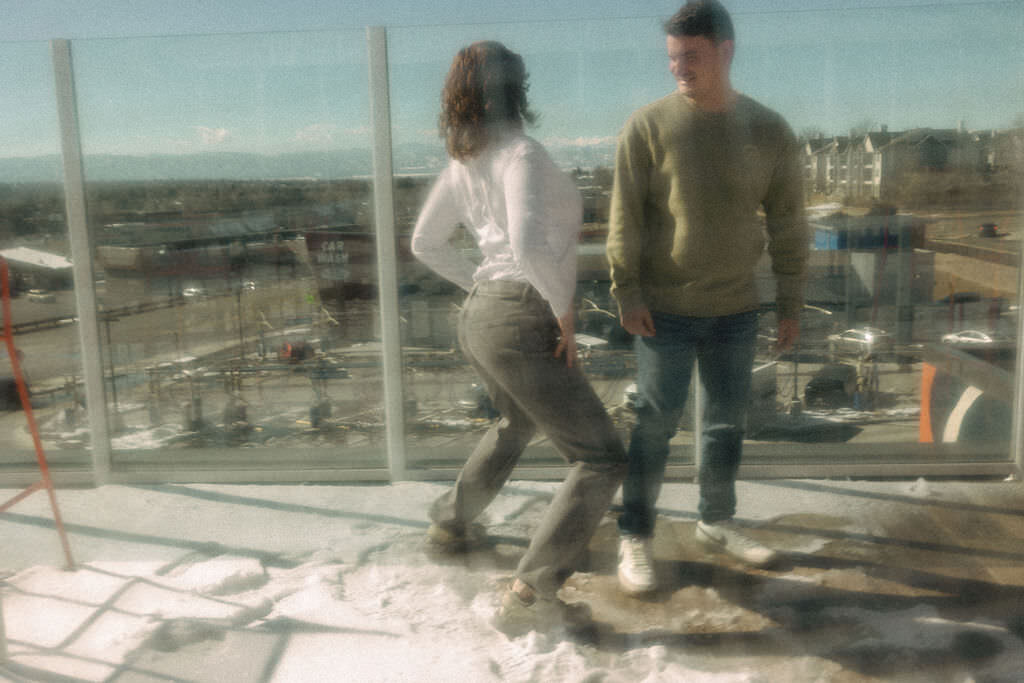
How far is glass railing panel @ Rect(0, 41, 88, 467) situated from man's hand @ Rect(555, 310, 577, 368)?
1.76m

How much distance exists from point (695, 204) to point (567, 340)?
466 millimetres

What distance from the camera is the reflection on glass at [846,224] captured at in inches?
99.4

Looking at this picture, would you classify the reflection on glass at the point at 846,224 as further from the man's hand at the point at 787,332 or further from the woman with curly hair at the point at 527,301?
the woman with curly hair at the point at 527,301

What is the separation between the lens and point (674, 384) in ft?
7.20

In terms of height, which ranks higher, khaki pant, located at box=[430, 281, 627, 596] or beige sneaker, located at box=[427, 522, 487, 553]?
khaki pant, located at box=[430, 281, 627, 596]

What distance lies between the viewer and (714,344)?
2215 mm

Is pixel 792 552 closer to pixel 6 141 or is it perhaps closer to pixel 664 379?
pixel 664 379

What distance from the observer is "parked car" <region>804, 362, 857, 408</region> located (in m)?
2.79

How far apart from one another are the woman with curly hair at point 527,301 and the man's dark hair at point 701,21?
43 centimetres

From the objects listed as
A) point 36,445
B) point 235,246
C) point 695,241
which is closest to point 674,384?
point 695,241

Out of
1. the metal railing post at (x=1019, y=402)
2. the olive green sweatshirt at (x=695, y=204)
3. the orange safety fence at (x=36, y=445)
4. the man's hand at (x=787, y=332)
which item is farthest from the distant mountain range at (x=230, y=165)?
the metal railing post at (x=1019, y=402)

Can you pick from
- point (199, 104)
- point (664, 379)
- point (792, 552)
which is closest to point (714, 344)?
point (664, 379)

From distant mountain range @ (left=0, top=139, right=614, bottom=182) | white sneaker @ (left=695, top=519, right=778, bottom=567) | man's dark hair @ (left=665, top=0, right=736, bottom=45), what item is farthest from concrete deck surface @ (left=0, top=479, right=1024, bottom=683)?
man's dark hair @ (left=665, top=0, right=736, bottom=45)

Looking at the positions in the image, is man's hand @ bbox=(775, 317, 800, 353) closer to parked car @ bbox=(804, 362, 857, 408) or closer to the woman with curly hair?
parked car @ bbox=(804, 362, 857, 408)
